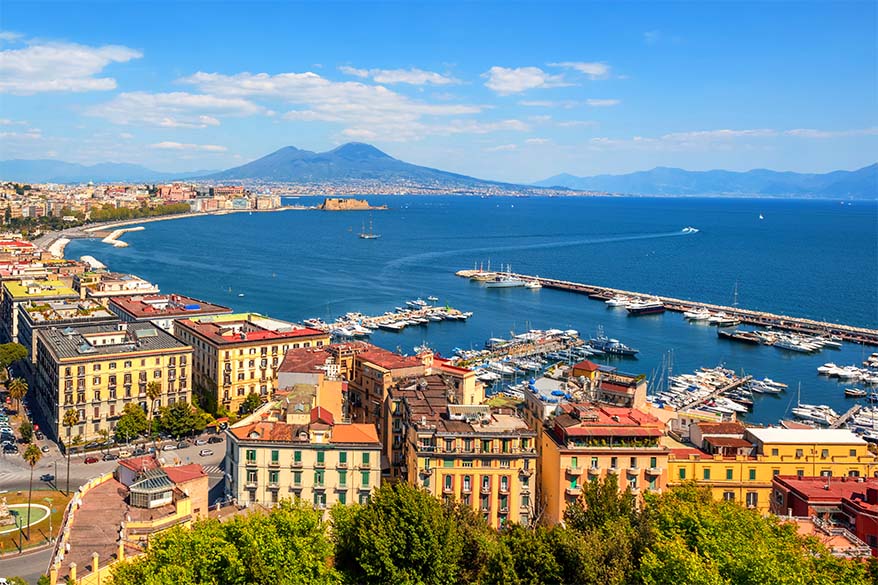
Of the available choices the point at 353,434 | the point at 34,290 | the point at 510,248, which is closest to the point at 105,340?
the point at 34,290

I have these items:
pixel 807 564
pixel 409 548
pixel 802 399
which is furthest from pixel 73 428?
pixel 802 399

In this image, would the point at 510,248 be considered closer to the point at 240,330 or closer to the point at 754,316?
the point at 754,316

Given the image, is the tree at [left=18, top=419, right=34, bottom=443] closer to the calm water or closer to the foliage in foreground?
the foliage in foreground

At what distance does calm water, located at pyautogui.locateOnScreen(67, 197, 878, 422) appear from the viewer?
6438 cm

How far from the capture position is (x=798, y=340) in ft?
213

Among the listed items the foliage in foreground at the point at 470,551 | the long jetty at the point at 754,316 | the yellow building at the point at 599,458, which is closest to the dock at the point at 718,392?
the long jetty at the point at 754,316

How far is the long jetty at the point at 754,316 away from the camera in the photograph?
6850cm

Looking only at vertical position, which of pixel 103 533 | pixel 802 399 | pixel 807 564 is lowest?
pixel 802 399

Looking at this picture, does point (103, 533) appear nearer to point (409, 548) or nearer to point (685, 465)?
point (409, 548)

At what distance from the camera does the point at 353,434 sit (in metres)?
23.3

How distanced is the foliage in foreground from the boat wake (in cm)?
8299

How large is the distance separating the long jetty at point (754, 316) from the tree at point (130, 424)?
58.7 metres

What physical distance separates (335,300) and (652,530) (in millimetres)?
64937

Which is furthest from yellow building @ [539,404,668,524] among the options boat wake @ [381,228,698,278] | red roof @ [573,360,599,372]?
boat wake @ [381,228,698,278]
